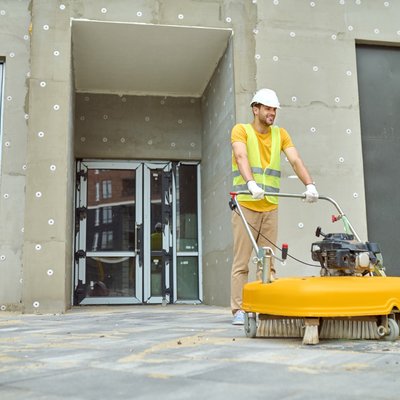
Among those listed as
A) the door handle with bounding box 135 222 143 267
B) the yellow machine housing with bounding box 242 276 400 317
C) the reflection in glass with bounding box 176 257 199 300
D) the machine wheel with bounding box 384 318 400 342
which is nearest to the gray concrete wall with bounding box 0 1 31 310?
the door handle with bounding box 135 222 143 267

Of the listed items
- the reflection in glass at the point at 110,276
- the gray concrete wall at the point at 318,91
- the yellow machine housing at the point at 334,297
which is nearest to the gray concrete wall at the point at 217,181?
the gray concrete wall at the point at 318,91

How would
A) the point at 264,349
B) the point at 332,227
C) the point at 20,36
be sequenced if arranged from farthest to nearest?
1. the point at 20,36
2. the point at 332,227
3. the point at 264,349

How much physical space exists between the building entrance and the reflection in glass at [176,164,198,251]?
0.5 inches

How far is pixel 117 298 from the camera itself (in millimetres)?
7344

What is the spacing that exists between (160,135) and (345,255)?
537 centimetres

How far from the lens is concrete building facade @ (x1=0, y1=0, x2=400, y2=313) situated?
18.6 ft

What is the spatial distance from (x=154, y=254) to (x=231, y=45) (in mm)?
3036

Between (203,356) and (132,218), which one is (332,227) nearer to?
(132,218)

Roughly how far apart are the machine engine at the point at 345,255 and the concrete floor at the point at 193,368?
1.18 ft

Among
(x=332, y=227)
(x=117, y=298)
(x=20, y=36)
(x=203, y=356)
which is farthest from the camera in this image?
(x=117, y=298)

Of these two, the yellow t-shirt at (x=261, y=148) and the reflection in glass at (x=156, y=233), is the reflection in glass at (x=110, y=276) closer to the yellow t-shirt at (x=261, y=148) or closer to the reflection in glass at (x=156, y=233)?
the reflection in glass at (x=156, y=233)

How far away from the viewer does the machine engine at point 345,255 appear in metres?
2.66

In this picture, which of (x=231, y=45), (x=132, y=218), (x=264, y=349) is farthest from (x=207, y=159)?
(x=264, y=349)

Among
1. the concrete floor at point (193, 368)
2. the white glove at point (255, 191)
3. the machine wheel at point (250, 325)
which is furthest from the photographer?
the white glove at point (255, 191)
